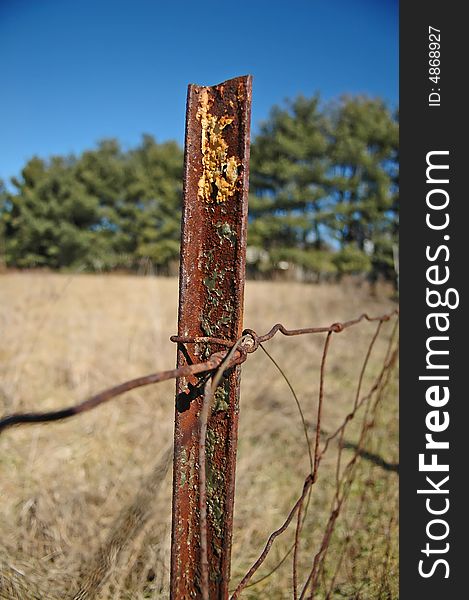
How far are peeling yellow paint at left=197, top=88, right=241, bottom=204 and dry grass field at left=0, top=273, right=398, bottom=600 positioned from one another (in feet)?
3.76

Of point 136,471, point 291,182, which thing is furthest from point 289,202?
point 136,471

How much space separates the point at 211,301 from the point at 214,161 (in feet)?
0.73

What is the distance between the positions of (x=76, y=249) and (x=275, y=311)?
44.4 feet

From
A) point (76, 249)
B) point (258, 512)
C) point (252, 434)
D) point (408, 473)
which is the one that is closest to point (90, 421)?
point (252, 434)

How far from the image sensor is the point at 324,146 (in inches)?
746

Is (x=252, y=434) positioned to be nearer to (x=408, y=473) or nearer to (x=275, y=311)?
(x=408, y=473)

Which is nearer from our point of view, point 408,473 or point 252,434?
point 408,473

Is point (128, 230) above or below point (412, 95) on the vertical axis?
above

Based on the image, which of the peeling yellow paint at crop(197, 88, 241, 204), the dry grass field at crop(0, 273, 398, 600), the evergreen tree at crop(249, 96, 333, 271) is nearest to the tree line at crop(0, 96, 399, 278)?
the evergreen tree at crop(249, 96, 333, 271)

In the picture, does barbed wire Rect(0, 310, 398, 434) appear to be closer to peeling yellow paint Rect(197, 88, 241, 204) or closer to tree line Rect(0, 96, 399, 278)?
peeling yellow paint Rect(197, 88, 241, 204)

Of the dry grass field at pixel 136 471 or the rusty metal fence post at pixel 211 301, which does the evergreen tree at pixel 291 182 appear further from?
the rusty metal fence post at pixel 211 301

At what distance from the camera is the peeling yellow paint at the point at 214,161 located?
0.67 metres

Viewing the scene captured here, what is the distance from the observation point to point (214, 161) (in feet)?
2.24

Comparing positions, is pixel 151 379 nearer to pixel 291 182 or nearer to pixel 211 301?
pixel 211 301
